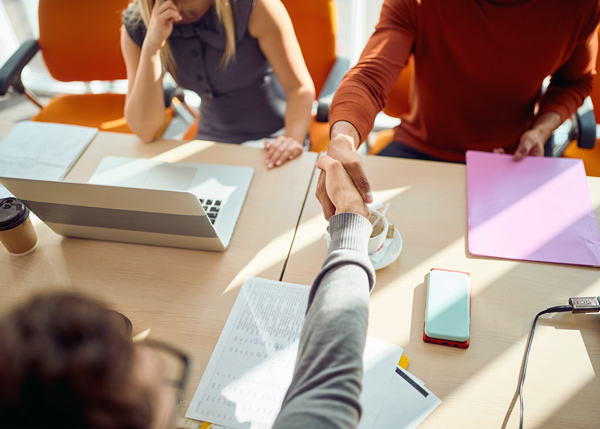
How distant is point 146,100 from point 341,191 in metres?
0.81

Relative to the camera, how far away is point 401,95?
1.68 metres

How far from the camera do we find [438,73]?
1366 millimetres

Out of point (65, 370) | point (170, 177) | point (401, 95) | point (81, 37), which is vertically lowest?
point (401, 95)

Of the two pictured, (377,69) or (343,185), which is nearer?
(343,185)

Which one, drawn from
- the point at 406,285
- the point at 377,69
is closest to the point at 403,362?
the point at 406,285

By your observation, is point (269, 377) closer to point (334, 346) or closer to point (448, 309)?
point (334, 346)

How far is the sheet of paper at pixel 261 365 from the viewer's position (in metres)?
0.72

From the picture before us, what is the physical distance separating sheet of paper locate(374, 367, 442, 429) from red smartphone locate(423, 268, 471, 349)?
9 cm

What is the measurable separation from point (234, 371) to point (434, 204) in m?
0.60

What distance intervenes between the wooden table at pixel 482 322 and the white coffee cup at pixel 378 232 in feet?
0.18

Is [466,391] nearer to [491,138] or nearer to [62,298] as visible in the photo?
[62,298]

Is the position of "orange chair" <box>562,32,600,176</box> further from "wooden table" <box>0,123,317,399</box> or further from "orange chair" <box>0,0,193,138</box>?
"orange chair" <box>0,0,193,138</box>

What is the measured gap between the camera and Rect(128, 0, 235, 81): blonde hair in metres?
1.31

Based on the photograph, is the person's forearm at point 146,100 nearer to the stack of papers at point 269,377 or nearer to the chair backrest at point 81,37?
the chair backrest at point 81,37
